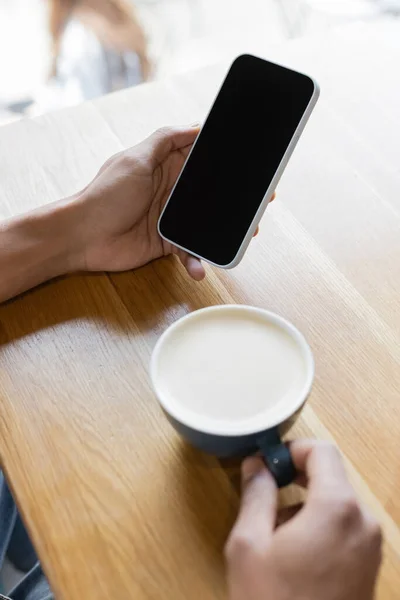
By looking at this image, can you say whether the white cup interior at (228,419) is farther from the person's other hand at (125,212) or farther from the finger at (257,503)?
the person's other hand at (125,212)

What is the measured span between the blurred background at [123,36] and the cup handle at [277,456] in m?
1.62

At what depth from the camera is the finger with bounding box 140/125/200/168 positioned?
2.38 ft

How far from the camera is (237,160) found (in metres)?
0.66

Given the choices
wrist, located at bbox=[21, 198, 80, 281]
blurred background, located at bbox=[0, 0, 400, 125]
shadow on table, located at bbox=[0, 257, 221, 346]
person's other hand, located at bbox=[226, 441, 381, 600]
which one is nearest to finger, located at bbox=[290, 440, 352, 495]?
person's other hand, located at bbox=[226, 441, 381, 600]

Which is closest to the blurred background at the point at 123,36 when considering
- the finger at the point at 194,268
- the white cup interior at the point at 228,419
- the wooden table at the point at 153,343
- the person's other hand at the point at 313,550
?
the wooden table at the point at 153,343

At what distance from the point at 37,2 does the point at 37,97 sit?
1.47 feet

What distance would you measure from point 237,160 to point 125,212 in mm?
151

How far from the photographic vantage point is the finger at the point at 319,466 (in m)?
0.45

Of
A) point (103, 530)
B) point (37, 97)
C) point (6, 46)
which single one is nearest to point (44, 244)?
point (103, 530)

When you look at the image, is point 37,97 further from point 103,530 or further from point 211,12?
point 103,530

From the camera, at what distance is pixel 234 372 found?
0.51 meters

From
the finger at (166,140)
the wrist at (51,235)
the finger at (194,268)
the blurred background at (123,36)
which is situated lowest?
the blurred background at (123,36)

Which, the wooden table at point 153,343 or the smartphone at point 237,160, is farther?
the smartphone at point 237,160

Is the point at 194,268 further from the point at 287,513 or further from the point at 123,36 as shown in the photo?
the point at 123,36
